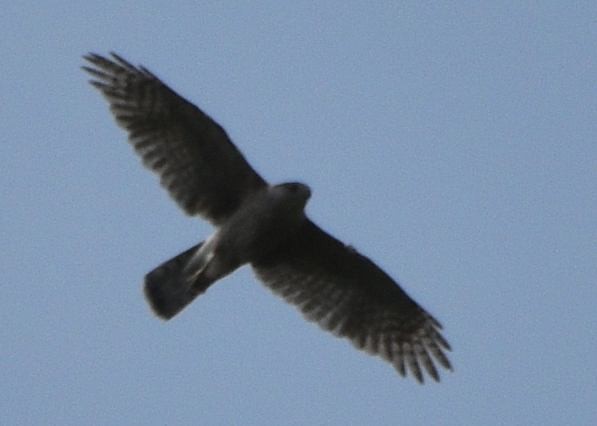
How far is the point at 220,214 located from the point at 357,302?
156cm

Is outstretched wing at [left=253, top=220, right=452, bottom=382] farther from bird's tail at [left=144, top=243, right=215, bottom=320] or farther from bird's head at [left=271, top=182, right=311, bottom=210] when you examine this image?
bird's tail at [left=144, top=243, right=215, bottom=320]

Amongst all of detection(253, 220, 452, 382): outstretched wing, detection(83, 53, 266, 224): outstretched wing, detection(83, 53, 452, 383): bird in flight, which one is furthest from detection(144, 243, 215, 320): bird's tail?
detection(253, 220, 452, 382): outstretched wing

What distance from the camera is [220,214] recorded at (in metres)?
13.3

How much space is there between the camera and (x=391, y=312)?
45.9ft

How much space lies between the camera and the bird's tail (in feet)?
42.6

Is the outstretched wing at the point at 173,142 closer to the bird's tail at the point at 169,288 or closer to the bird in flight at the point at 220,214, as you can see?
the bird in flight at the point at 220,214

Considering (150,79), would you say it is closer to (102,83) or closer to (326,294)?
(102,83)

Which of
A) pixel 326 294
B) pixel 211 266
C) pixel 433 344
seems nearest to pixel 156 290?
pixel 211 266

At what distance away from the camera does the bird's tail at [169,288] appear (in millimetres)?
12992

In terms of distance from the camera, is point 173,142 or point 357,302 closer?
point 173,142

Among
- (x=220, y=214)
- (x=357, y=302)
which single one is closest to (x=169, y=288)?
(x=220, y=214)

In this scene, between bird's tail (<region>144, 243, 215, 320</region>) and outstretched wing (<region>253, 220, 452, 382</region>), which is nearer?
bird's tail (<region>144, 243, 215, 320</region>)

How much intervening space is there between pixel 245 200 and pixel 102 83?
156cm

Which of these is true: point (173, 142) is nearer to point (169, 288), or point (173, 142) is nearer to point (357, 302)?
point (169, 288)
